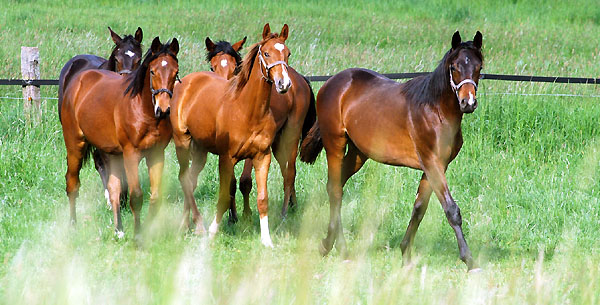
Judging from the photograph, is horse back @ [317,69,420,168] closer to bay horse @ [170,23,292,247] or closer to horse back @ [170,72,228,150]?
bay horse @ [170,23,292,247]

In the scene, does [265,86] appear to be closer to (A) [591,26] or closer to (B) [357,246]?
(B) [357,246]

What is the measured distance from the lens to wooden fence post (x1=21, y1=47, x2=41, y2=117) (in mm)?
10734

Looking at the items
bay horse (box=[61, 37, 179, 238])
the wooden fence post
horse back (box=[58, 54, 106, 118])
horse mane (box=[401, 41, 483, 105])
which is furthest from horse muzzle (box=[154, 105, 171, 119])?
the wooden fence post

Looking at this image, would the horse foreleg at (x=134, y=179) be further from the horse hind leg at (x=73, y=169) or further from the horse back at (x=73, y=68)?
the horse back at (x=73, y=68)

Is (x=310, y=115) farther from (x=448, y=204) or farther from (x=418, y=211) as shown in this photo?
(x=448, y=204)

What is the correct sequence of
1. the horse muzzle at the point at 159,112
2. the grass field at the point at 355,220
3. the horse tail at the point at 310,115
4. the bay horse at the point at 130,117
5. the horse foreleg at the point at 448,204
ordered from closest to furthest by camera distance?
1. the grass field at the point at 355,220
2. the horse foreleg at the point at 448,204
3. the horse muzzle at the point at 159,112
4. the bay horse at the point at 130,117
5. the horse tail at the point at 310,115

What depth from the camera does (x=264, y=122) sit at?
6.73 metres

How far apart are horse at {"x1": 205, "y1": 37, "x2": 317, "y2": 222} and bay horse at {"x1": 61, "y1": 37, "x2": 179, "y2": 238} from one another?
1004 millimetres

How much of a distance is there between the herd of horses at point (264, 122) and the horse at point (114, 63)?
74 centimetres

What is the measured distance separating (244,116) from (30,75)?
5486 millimetres

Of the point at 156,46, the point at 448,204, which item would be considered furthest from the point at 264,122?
the point at 448,204

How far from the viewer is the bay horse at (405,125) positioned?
5559 millimetres

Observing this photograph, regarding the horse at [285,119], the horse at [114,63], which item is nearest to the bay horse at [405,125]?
the horse at [285,119]

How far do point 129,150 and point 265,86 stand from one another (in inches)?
52.5
